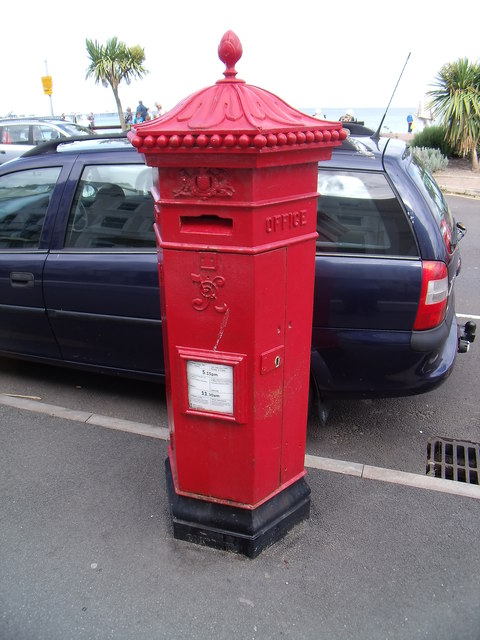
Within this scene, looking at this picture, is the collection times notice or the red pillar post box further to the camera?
the collection times notice

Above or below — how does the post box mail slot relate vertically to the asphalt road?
above

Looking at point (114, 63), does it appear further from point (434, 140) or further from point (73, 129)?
point (434, 140)

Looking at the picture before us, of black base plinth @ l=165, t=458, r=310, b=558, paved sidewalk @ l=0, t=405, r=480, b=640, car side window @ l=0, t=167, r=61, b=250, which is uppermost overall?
car side window @ l=0, t=167, r=61, b=250

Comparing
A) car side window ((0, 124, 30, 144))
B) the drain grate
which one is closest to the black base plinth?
the drain grate

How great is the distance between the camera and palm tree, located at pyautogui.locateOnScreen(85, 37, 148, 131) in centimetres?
2623

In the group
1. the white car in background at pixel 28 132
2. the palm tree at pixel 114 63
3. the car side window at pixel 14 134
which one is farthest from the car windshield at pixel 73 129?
the palm tree at pixel 114 63

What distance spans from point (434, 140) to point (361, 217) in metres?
14.6

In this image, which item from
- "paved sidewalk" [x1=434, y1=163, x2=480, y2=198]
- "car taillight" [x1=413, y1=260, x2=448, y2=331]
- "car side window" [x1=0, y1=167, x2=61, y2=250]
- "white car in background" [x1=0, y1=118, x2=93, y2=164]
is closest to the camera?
"car taillight" [x1=413, y1=260, x2=448, y2=331]

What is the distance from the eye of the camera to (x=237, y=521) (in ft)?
8.04

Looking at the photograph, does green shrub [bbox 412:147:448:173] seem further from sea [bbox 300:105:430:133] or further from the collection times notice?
the collection times notice

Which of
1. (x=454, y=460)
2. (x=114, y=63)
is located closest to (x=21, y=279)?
(x=454, y=460)

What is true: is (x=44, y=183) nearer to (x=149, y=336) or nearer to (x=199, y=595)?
(x=149, y=336)

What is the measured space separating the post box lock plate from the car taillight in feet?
3.46

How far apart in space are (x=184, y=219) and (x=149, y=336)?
4.86 ft
